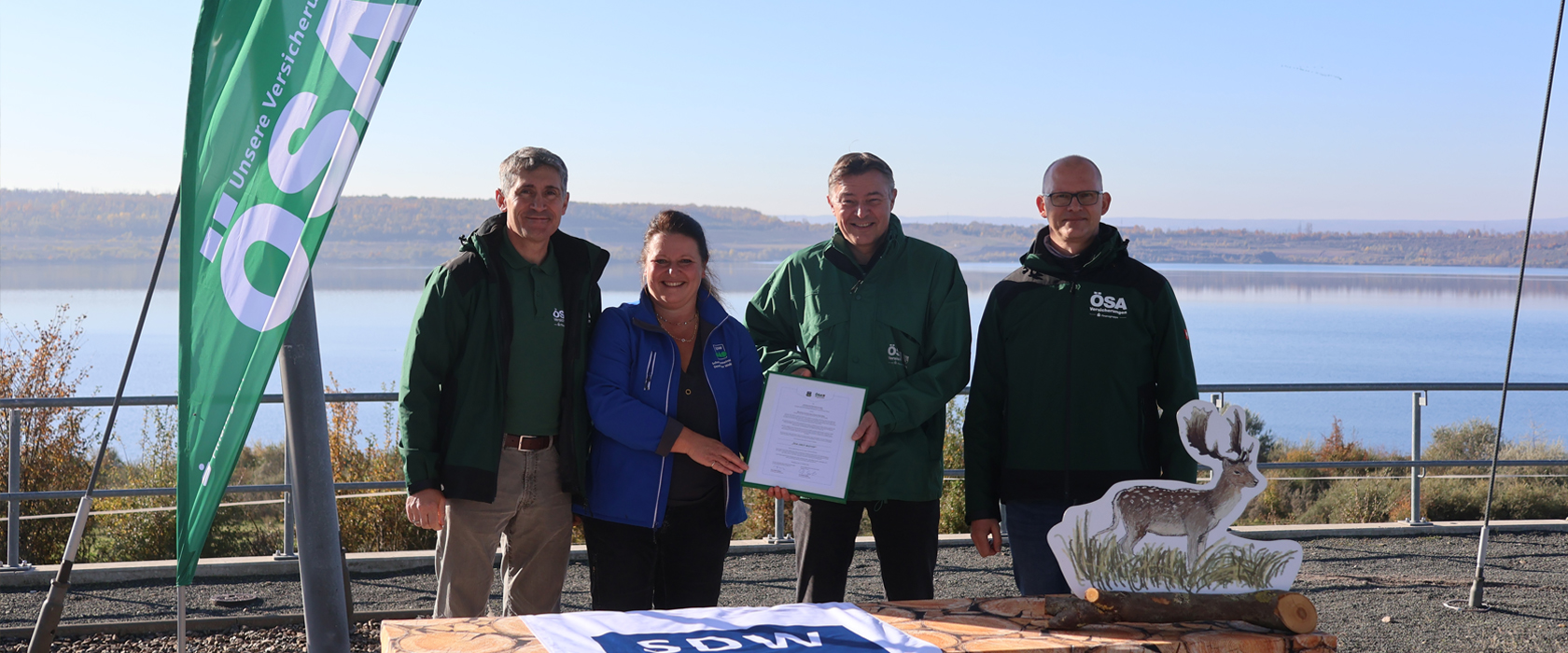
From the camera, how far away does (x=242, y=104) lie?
96.7 inches

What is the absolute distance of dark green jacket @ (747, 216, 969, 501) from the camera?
3.43 m

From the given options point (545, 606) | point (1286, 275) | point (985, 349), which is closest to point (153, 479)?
point (545, 606)

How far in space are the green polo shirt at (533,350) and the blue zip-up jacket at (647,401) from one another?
0.14 meters

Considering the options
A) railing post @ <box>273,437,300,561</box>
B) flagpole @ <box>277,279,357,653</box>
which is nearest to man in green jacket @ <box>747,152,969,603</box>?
flagpole @ <box>277,279,357,653</box>

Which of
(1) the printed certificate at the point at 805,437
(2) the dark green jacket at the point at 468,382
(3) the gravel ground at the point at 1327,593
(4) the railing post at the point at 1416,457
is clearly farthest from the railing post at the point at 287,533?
(4) the railing post at the point at 1416,457

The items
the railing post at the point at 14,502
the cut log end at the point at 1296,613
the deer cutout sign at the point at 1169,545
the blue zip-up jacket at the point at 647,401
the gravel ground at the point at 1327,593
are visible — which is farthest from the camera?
the railing post at the point at 14,502

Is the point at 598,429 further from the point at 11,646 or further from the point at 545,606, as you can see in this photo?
the point at 11,646

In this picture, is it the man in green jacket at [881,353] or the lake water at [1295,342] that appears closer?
the man in green jacket at [881,353]

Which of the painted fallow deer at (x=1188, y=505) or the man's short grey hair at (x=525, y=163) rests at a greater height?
the man's short grey hair at (x=525, y=163)

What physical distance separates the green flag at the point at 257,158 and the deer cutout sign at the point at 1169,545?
1.94m

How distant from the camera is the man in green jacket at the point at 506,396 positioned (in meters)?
3.21

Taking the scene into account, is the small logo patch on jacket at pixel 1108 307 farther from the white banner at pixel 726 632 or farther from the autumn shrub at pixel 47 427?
the autumn shrub at pixel 47 427

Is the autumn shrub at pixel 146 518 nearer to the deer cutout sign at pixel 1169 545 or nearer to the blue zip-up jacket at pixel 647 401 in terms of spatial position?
the blue zip-up jacket at pixel 647 401

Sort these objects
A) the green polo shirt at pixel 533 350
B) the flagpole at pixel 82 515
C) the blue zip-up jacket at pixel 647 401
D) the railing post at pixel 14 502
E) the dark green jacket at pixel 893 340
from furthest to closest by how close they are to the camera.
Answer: the railing post at pixel 14 502, the dark green jacket at pixel 893 340, the green polo shirt at pixel 533 350, the blue zip-up jacket at pixel 647 401, the flagpole at pixel 82 515
